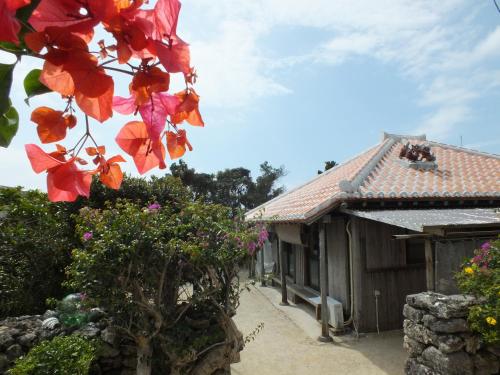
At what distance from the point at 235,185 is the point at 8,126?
2577 cm

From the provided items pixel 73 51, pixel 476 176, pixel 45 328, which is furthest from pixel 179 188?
pixel 73 51

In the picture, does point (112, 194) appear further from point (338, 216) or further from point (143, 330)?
point (338, 216)

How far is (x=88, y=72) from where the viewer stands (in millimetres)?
347

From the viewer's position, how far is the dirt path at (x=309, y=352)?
514 centimetres

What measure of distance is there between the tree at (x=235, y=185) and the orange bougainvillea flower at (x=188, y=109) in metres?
22.6

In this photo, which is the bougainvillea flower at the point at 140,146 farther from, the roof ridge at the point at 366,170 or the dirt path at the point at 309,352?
the roof ridge at the point at 366,170

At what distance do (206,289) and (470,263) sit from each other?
3.48 meters

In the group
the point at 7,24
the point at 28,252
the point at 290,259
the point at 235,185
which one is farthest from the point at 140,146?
the point at 235,185

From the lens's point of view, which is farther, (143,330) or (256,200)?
(256,200)

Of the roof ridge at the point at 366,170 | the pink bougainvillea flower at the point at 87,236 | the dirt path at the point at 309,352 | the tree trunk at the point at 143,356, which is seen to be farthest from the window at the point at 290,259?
the pink bougainvillea flower at the point at 87,236

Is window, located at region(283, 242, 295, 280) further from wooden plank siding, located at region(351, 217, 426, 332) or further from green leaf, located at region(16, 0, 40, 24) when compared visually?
green leaf, located at region(16, 0, 40, 24)

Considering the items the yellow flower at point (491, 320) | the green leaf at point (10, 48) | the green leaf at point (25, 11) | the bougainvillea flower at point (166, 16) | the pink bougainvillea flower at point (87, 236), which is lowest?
the yellow flower at point (491, 320)

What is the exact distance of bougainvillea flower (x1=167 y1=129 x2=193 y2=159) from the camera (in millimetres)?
557

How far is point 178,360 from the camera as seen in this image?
390cm
